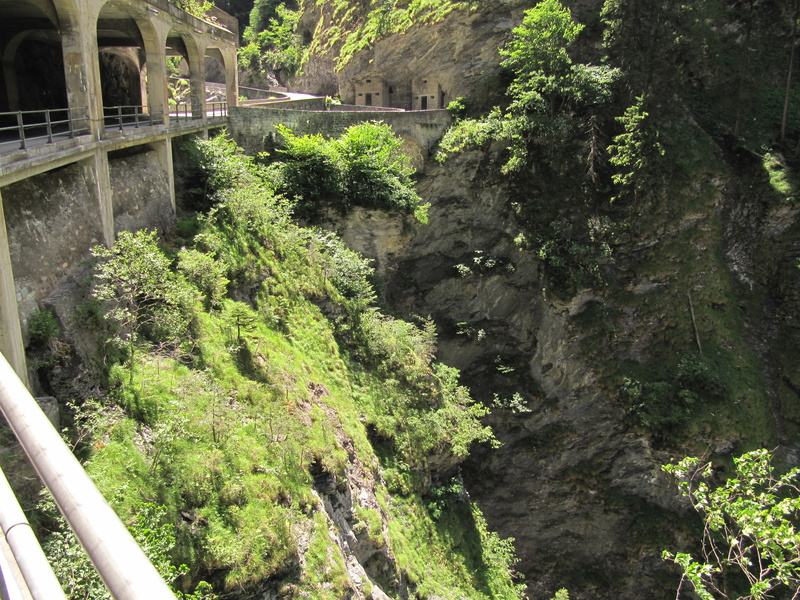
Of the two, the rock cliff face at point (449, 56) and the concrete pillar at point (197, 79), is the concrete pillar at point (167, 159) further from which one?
the rock cliff face at point (449, 56)

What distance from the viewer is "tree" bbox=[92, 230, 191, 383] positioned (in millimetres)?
9891

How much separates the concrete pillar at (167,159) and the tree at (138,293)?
490 cm

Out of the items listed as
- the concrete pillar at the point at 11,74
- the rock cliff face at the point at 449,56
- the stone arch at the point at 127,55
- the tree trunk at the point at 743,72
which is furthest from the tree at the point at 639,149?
the concrete pillar at the point at 11,74

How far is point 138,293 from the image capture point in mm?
10016

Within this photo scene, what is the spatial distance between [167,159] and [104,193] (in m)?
4.24

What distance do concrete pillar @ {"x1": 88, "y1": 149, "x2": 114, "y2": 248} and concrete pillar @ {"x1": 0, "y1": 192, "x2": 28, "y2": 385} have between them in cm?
386

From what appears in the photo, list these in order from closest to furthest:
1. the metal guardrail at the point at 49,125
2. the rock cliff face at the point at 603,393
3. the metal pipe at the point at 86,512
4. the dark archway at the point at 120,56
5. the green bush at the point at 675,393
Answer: the metal pipe at the point at 86,512, the metal guardrail at the point at 49,125, the dark archway at the point at 120,56, the green bush at the point at 675,393, the rock cliff face at the point at 603,393

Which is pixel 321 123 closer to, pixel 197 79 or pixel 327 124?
pixel 327 124

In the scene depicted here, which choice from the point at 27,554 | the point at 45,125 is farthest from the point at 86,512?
the point at 45,125

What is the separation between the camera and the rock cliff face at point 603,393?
21.5m

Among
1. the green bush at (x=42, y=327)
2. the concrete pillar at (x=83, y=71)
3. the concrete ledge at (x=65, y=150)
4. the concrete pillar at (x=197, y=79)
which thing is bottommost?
the green bush at (x=42, y=327)

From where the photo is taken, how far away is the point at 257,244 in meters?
16.4

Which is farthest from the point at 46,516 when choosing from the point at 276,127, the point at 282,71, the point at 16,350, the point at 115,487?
the point at 282,71

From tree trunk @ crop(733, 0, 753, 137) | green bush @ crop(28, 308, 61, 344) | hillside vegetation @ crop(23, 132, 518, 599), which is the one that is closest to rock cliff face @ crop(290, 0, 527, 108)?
tree trunk @ crop(733, 0, 753, 137)
